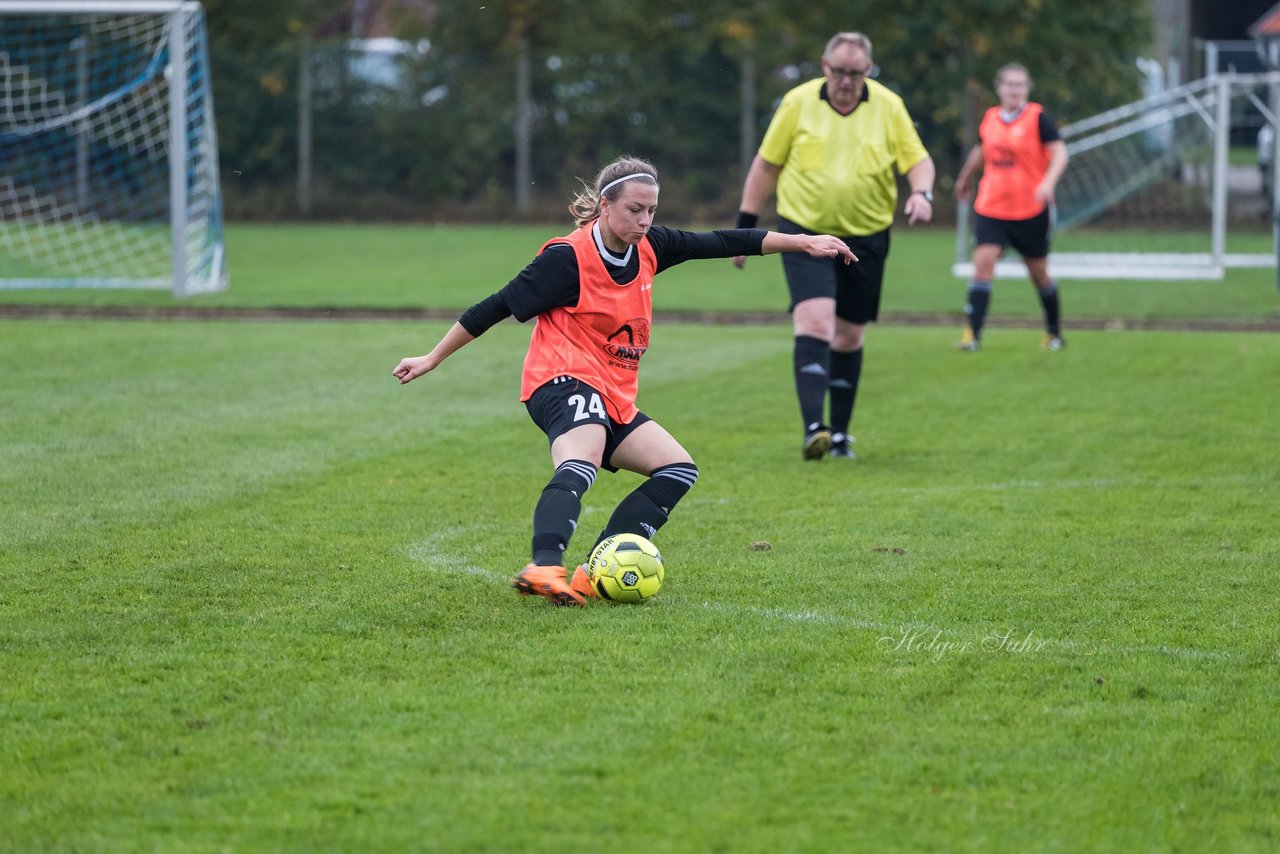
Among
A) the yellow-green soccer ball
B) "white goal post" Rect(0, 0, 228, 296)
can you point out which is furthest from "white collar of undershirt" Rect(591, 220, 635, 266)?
"white goal post" Rect(0, 0, 228, 296)

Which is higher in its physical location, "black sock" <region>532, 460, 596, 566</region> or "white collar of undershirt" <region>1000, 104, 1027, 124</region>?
"white collar of undershirt" <region>1000, 104, 1027, 124</region>

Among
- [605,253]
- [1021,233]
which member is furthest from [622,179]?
[1021,233]

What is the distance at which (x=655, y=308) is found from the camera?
16719 millimetres

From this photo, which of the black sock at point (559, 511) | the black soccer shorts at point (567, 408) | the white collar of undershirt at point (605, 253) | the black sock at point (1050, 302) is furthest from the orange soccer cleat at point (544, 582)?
the black sock at point (1050, 302)

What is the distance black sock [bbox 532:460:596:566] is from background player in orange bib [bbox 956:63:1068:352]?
8.13 metres

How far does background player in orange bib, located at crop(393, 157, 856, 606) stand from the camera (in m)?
5.25

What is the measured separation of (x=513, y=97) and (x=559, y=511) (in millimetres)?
29466

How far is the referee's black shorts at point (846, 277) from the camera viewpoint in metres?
8.05

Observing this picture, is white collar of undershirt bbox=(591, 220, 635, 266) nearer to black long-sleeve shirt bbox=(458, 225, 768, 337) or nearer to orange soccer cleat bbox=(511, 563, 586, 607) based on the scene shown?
black long-sleeve shirt bbox=(458, 225, 768, 337)

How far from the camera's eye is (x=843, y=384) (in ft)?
28.0

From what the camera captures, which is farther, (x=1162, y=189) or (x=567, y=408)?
(x=1162, y=189)

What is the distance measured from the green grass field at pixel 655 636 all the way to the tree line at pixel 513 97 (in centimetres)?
2356

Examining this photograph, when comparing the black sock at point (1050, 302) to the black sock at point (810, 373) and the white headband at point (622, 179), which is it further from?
the white headband at point (622, 179)

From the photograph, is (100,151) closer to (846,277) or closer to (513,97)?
(513,97)
